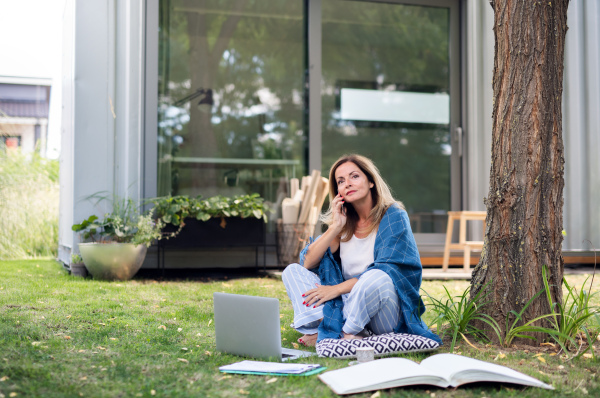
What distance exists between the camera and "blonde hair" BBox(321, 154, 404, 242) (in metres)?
2.52

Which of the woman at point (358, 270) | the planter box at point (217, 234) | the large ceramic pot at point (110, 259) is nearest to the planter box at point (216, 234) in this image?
the planter box at point (217, 234)

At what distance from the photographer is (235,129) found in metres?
5.70

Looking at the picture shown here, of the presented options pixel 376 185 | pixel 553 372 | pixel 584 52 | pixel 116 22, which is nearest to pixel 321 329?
pixel 376 185

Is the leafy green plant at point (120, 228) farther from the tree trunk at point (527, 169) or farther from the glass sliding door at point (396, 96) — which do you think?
the tree trunk at point (527, 169)

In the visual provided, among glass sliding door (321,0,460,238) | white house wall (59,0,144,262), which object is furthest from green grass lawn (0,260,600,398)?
glass sliding door (321,0,460,238)

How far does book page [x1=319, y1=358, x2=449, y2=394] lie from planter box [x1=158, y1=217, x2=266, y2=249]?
9.96ft

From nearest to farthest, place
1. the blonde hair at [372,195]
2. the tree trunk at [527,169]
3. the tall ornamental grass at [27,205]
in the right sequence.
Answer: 1. the tree trunk at [527,169]
2. the blonde hair at [372,195]
3. the tall ornamental grass at [27,205]

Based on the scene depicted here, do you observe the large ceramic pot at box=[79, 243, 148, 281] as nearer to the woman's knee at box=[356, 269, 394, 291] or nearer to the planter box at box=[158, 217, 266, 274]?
the planter box at box=[158, 217, 266, 274]

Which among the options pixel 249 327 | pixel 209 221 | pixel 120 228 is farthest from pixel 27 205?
pixel 249 327

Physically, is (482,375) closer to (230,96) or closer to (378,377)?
(378,377)

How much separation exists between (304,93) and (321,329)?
149 inches

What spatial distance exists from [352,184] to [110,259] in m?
2.36

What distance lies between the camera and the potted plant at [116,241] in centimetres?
427

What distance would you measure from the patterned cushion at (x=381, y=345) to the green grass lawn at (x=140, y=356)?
0.15 feet
